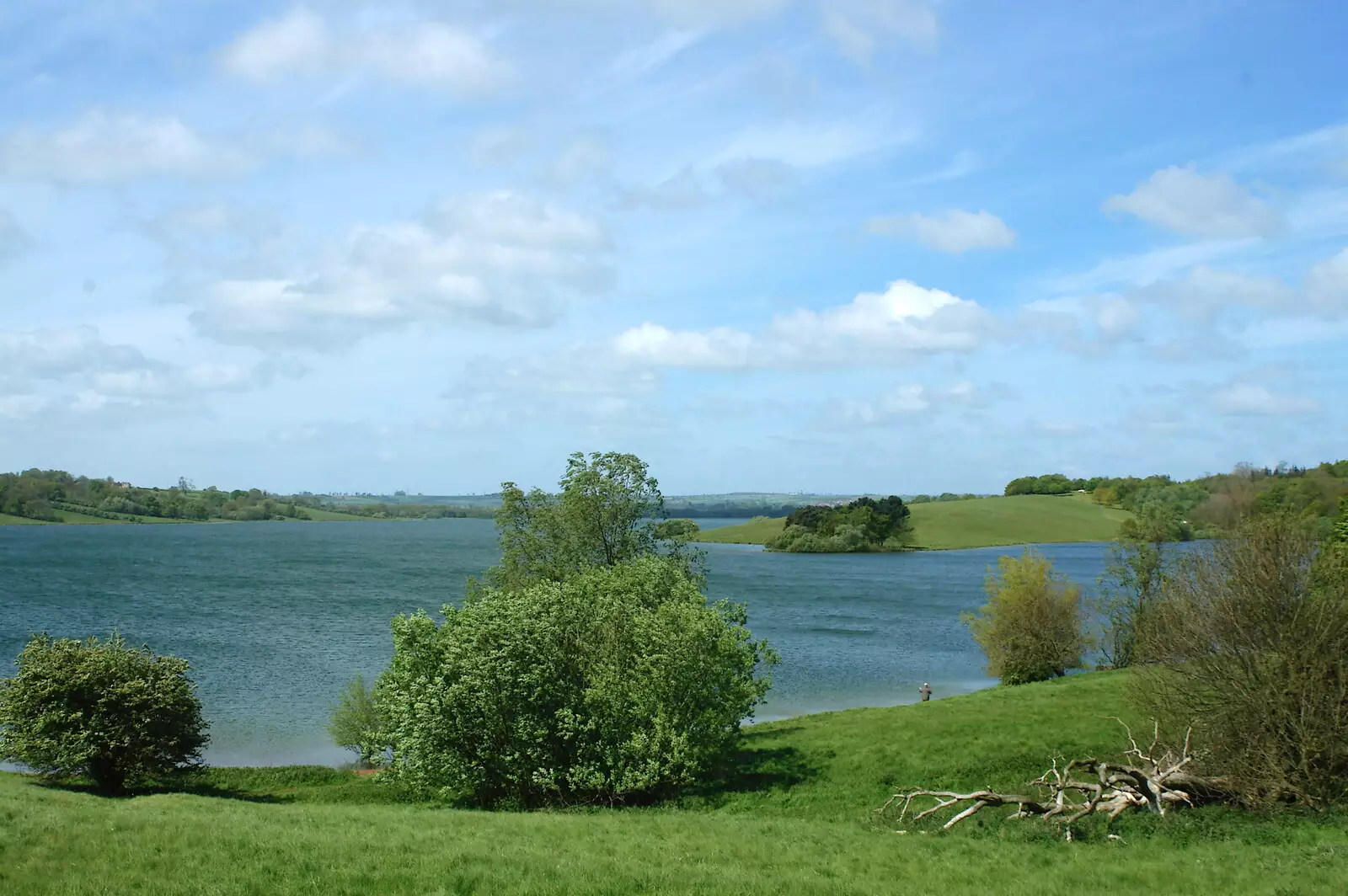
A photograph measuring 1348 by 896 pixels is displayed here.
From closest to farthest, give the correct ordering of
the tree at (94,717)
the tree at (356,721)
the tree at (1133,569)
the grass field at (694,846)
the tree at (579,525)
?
the grass field at (694,846), the tree at (94,717), the tree at (356,721), the tree at (579,525), the tree at (1133,569)

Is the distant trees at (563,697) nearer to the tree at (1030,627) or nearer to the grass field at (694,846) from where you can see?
the grass field at (694,846)

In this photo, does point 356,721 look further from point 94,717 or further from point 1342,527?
point 1342,527

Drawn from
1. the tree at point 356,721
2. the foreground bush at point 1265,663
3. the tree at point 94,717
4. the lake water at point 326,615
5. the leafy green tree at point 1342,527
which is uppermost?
the leafy green tree at point 1342,527

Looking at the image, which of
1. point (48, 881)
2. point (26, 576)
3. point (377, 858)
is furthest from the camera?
point (26, 576)

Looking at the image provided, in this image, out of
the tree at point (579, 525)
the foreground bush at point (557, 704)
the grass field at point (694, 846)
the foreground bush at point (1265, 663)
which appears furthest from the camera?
the tree at point (579, 525)

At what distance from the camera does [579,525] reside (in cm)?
4581

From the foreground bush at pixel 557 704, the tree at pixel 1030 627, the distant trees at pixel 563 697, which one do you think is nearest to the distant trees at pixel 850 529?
the tree at pixel 1030 627

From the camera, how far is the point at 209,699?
49500mm

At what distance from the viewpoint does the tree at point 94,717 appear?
30125 mm

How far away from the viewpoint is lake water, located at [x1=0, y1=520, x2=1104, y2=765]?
51.1m

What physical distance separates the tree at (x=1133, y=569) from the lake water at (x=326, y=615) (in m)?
8.64

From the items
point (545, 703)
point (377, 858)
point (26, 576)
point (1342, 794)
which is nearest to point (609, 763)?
point (545, 703)

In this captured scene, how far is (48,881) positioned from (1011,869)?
651 inches

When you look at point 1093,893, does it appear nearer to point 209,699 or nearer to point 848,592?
point 209,699
